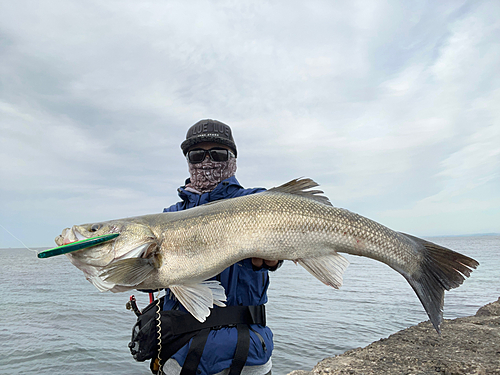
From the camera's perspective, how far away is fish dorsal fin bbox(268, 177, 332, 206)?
300 centimetres

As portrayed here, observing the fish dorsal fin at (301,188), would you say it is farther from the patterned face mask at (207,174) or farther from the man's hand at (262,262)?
the patterned face mask at (207,174)

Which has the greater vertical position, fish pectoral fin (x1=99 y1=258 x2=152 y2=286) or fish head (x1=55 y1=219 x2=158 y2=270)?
fish head (x1=55 y1=219 x2=158 y2=270)

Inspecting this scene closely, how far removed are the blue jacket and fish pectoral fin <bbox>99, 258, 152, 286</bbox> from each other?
27.7 inches

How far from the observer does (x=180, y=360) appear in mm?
2912

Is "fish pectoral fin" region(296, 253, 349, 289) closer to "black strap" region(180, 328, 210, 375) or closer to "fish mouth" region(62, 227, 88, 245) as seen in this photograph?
"black strap" region(180, 328, 210, 375)

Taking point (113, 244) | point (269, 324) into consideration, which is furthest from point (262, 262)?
point (269, 324)

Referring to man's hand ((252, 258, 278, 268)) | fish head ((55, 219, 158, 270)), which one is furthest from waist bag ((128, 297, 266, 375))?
fish head ((55, 219, 158, 270))

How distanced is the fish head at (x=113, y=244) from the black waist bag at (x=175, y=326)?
2.47 ft

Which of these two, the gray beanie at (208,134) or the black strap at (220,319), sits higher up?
the gray beanie at (208,134)

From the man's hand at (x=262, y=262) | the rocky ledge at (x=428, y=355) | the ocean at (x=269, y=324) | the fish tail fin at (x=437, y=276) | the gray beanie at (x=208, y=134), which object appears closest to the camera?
the fish tail fin at (x=437, y=276)

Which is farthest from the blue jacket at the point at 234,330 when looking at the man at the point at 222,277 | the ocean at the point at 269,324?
the ocean at the point at 269,324

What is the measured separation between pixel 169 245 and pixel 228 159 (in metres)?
1.63

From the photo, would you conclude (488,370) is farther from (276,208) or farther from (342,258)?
(276,208)

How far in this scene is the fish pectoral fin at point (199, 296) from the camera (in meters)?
2.66
